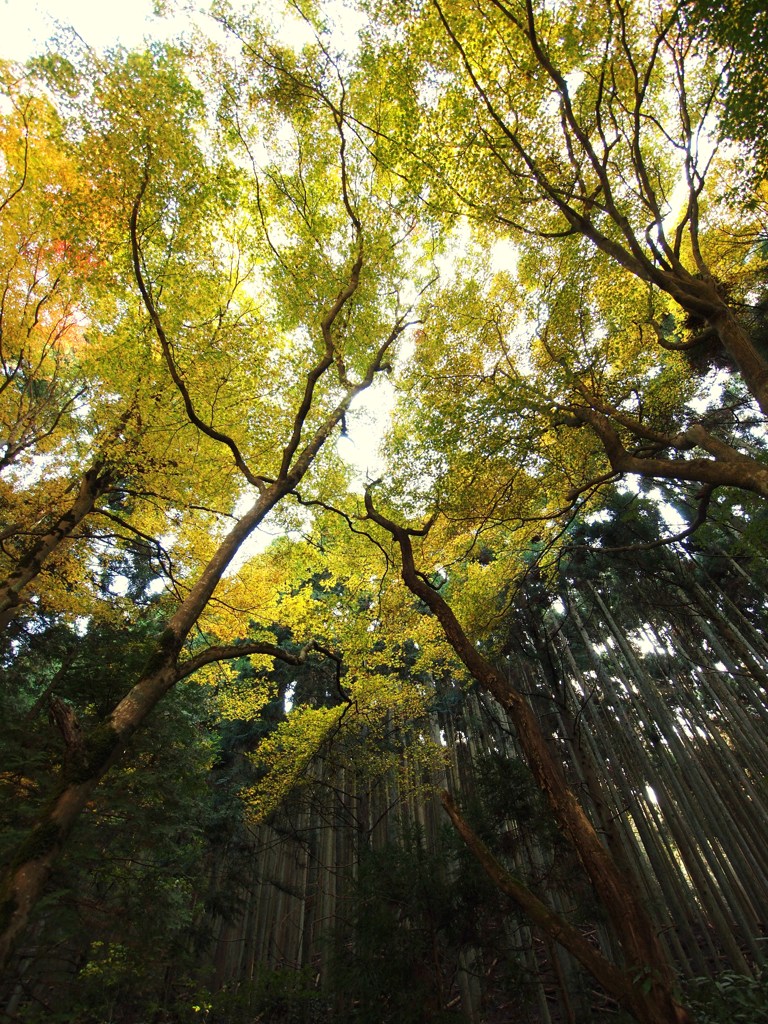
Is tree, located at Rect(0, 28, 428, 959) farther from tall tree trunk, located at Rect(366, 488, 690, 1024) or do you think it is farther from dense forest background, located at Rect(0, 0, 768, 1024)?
tall tree trunk, located at Rect(366, 488, 690, 1024)

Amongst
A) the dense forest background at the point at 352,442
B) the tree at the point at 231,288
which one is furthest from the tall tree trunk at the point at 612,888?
the tree at the point at 231,288

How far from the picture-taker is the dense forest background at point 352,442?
4.60 metres

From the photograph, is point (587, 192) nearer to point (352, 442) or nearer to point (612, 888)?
point (352, 442)

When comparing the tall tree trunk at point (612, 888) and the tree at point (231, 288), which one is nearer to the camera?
the tall tree trunk at point (612, 888)

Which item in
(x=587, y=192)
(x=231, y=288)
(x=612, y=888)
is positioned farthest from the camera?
(x=231, y=288)

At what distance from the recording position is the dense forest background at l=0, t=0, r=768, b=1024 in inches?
181

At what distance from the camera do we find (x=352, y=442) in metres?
9.09

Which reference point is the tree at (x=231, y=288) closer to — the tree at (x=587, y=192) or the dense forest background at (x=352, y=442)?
the dense forest background at (x=352, y=442)

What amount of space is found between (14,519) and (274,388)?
517cm

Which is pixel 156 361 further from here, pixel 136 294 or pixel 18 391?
pixel 18 391

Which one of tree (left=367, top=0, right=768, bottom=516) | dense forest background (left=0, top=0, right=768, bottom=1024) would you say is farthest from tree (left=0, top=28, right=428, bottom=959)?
tree (left=367, top=0, right=768, bottom=516)

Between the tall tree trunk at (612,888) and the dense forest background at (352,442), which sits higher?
the dense forest background at (352,442)

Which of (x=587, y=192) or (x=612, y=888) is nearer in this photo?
(x=612, y=888)

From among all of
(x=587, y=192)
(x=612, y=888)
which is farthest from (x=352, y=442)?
(x=612, y=888)
